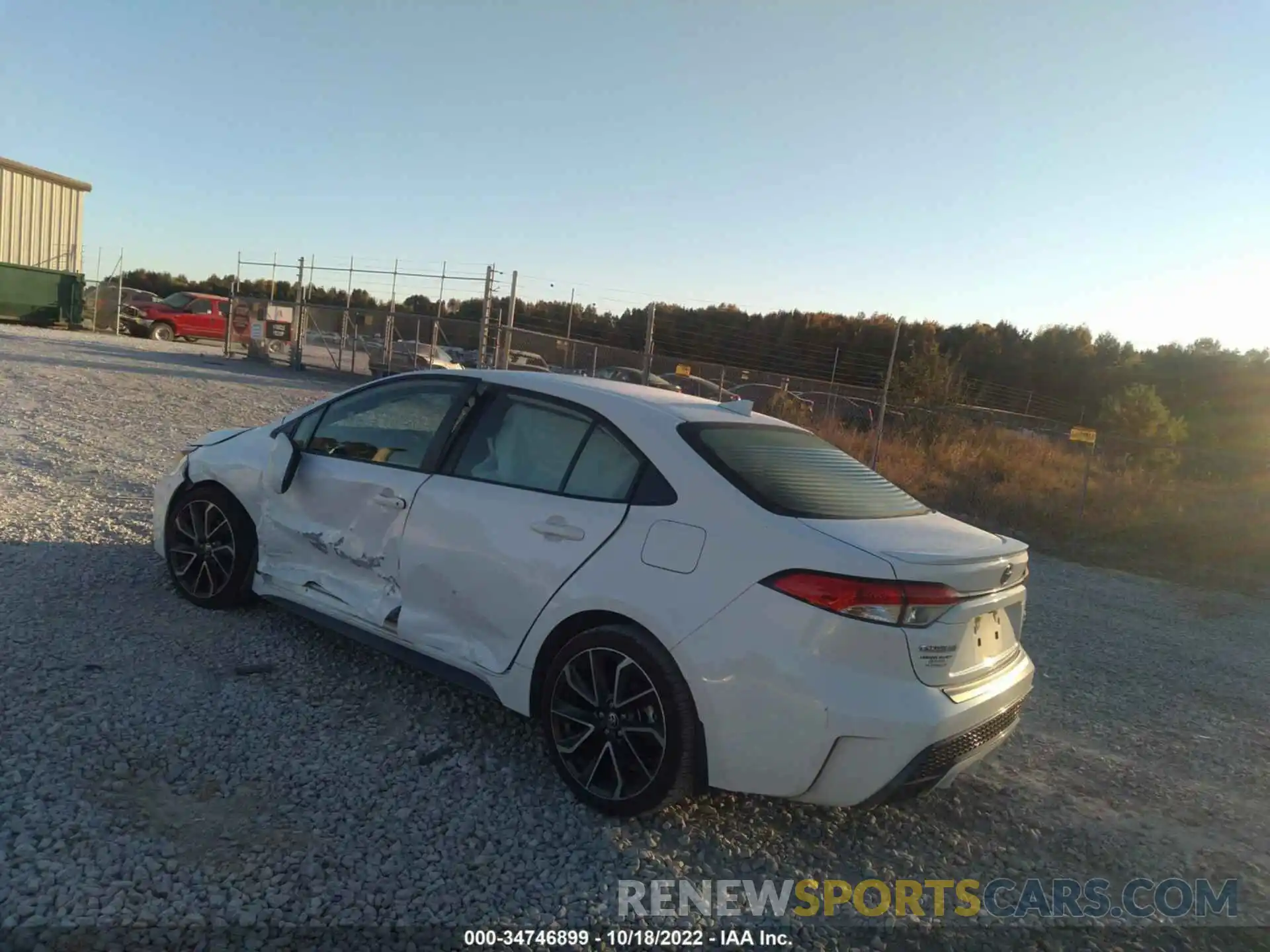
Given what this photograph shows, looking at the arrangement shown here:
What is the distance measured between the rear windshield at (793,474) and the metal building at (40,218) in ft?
110

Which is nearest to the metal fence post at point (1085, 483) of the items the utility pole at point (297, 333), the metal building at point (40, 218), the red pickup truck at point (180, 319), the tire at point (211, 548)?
the tire at point (211, 548)

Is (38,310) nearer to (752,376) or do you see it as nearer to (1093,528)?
(752,376)

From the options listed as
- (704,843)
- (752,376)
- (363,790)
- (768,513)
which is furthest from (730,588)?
(752,376)

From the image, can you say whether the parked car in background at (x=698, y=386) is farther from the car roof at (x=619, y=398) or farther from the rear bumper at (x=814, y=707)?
the rear bumper at (x=814, y=707)

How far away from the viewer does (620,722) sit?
3340 millimetres

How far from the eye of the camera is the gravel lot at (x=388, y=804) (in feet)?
9.05

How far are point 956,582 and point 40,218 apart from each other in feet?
125

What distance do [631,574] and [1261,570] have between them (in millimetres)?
11001

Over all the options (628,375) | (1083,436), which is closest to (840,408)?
(628,375)

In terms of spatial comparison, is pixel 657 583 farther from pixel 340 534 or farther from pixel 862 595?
pixel 340 534

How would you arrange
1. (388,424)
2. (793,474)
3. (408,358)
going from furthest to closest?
(408,358)
(388,424)
(793,474)

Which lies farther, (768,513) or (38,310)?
(38,310)

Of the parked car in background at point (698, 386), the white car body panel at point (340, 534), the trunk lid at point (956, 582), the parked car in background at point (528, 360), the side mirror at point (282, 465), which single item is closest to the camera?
the trunk lid at point (956, 582)

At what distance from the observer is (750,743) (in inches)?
121
